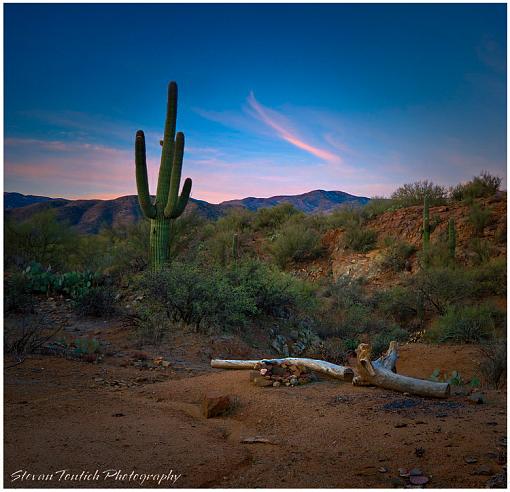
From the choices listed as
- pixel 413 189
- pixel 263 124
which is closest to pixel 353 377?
pixel 263 124

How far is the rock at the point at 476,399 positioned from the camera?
5141 millimetres

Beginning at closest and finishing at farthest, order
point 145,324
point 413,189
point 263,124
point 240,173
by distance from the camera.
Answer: point 145,324, point 263,124, point 240,173, point 413,189

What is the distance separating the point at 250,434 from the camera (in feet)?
14.5

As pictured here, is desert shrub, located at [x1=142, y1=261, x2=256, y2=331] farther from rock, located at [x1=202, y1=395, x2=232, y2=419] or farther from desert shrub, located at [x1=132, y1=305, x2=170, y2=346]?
rock, located at [x1=202, y1=395, x2=232, y2=419]

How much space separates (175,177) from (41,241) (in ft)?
31.2

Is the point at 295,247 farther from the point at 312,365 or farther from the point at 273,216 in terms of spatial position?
the point at 312,365

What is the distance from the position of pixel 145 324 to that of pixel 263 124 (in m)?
6.75

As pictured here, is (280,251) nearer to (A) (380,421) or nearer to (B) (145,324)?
(B) (145,324)

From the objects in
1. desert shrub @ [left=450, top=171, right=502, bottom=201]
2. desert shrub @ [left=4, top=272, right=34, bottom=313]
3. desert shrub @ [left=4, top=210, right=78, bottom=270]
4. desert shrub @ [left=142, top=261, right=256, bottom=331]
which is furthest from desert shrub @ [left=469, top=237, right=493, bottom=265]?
desert shrub @ [left=4, top=210, right=78, bottom=270]

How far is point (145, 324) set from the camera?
9969mm

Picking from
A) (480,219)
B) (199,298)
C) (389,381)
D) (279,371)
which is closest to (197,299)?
(199,298)

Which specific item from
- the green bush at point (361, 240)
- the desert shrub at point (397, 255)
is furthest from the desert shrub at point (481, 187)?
the green bush at point (361, 240)

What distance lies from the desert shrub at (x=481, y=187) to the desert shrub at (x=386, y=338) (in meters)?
13.7

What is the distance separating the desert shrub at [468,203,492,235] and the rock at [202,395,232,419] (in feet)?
62.6
